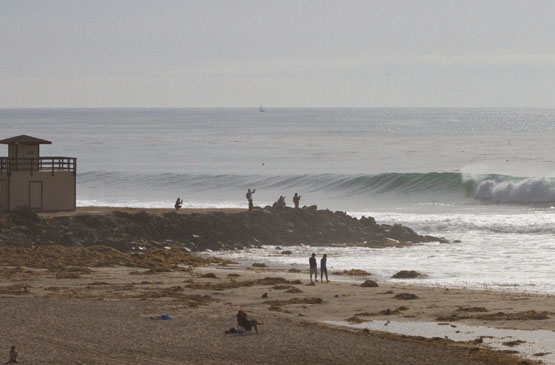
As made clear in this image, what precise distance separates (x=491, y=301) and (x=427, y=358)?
695cm

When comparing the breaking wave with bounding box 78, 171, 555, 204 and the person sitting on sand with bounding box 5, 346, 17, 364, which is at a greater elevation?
the breaking wave with bounding box 78, 171, 555, 204

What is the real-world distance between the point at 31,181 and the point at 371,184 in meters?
34.9

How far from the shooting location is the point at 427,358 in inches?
741

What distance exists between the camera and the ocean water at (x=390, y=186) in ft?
116

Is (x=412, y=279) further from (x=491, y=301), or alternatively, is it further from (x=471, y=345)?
(x=471, y=345)

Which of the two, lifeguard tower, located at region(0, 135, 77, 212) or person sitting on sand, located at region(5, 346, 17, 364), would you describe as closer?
person sitting on sand, located at region(5, 346, 17, 364)

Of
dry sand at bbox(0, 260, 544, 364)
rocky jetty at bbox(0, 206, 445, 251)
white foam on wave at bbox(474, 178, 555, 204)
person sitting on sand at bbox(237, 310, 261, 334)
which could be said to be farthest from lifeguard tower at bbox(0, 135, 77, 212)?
white foam on wave at bbox(474, 178, 555, 204)

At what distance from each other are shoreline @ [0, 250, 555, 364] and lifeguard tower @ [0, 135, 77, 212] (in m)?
9.76

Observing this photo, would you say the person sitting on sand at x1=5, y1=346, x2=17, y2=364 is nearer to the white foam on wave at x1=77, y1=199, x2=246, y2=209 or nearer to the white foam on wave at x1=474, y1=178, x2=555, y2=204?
the white foam on wave at x1=77, y1=199, x2=246, y2=209

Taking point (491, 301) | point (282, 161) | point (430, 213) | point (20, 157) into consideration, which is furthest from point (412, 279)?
point (282, 161)

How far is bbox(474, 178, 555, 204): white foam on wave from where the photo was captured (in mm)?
60500

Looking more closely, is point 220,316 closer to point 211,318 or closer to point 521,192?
point 211,318

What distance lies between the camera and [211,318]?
22.5 m

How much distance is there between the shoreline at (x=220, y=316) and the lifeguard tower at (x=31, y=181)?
9759 mm
